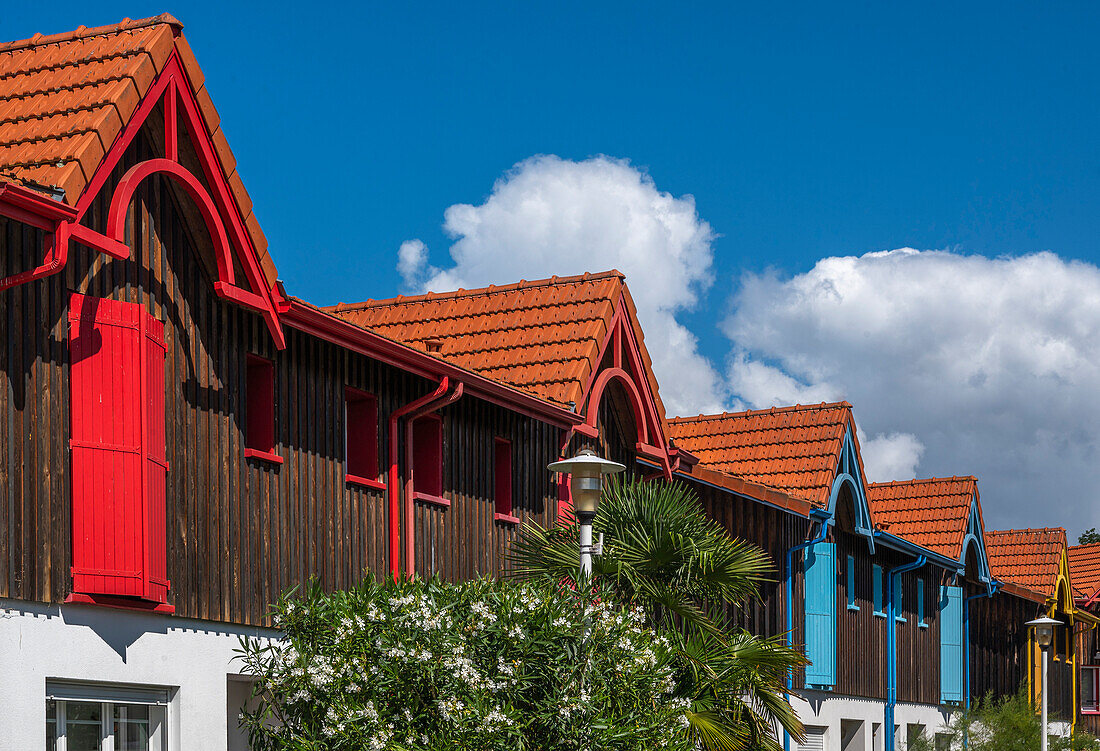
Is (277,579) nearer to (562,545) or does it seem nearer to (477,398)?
(562,545)

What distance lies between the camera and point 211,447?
562 inches

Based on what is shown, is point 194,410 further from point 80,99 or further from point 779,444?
point 779,444

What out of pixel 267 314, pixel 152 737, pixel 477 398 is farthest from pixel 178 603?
pixel 477 398

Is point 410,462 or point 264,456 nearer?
point 264,456

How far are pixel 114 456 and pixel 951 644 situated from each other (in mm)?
27339

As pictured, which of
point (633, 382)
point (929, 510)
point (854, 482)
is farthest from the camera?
point (929, 510)

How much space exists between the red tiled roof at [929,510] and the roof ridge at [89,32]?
81.2ft

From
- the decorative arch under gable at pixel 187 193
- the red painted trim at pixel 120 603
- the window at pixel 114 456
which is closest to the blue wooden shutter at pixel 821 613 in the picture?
the decorative arch under gable at pixel 187 193

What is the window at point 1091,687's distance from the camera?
50.8m

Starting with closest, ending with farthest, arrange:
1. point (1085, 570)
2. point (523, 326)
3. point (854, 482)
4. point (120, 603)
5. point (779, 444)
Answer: point (120, 603), point (523, 326), point (854, 482), point (779, 444), point (1085, 570)

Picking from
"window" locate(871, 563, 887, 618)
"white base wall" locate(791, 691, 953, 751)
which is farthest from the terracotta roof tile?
"window" locate(871, 563, 887, 618)

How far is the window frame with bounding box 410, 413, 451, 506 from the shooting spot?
18.1 meters

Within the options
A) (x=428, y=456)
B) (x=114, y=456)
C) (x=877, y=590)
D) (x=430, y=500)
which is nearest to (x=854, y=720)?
(x=877, y=590)

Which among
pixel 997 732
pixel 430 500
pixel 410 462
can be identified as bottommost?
pixel 997 732
